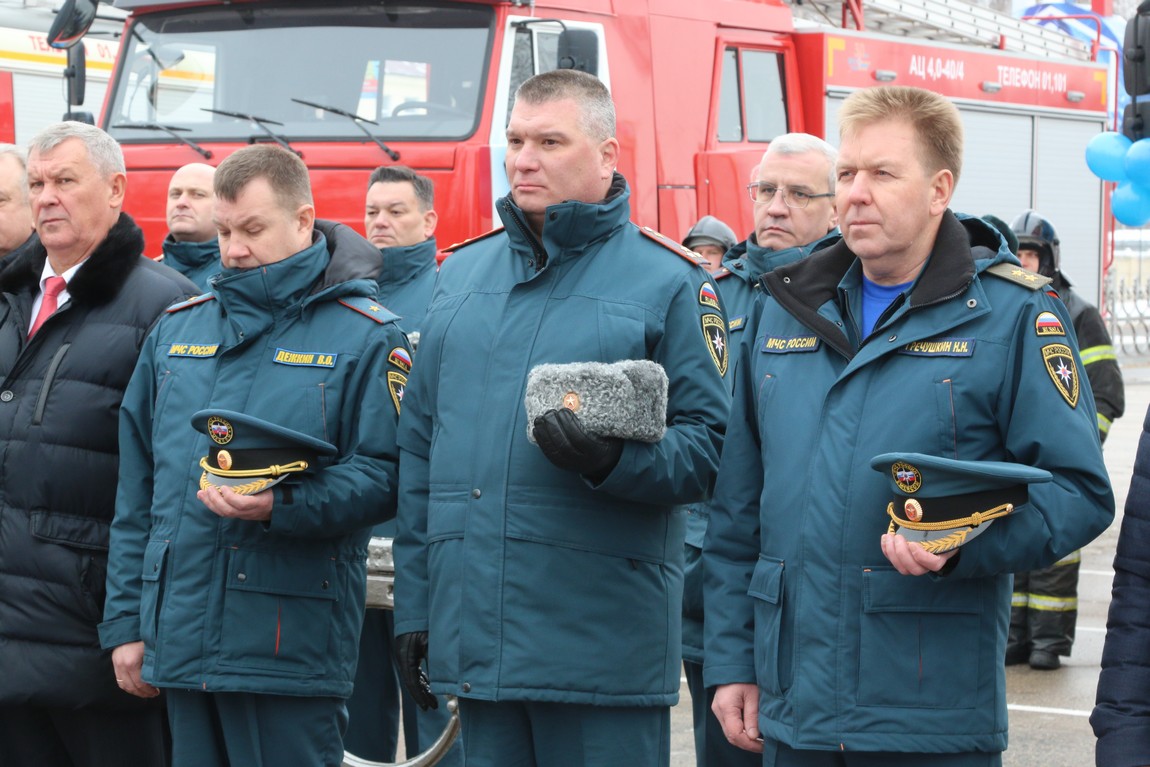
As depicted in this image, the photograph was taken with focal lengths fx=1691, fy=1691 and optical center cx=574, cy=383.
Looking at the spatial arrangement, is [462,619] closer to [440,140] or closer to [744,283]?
[744,283]

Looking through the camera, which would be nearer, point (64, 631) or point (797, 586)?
point (797, 586)

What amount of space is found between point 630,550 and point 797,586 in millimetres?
494

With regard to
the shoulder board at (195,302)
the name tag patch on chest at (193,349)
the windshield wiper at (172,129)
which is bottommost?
the name tag patch on chest at (193,349)

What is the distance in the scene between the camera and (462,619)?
3.70 meters

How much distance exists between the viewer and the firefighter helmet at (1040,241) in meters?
7.56

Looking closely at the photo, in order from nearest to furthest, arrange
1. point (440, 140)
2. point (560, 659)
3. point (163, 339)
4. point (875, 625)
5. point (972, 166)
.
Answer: point (875, 625), point (560, 659), point (163, 339), point (440, 140), point (972, 166)

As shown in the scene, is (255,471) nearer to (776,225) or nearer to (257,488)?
(257,488)

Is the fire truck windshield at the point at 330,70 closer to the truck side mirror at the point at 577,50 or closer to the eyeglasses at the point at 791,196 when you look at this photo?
the truck side mirror at the point at 577,50

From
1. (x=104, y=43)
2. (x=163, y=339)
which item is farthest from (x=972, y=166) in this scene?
(x=163, y=339)

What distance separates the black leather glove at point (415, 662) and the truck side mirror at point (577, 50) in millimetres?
4828

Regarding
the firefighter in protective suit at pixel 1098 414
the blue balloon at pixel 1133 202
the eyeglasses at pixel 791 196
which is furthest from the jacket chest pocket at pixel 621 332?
the blue balloon at pixel 1133 202

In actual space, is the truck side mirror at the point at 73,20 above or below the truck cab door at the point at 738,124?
above

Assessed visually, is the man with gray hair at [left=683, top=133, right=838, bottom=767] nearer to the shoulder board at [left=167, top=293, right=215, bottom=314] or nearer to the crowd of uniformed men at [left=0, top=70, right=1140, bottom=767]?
the crowd of uniformed men at [left=0, top=70, right=1140, bottom=767]

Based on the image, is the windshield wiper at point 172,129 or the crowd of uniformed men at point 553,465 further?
the windshield wiper at point 172,129
